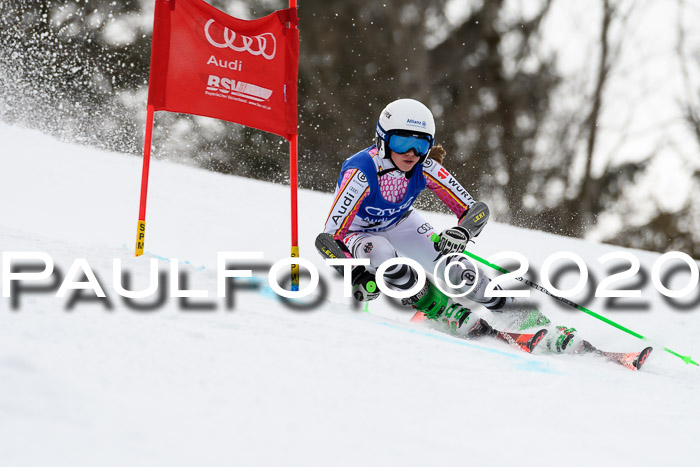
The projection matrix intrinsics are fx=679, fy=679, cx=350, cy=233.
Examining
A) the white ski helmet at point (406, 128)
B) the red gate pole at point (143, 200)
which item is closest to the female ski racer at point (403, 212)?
the white ski helmet at point (406, 128)

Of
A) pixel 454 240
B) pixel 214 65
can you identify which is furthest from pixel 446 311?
pixel 214 65

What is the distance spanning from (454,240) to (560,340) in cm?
73

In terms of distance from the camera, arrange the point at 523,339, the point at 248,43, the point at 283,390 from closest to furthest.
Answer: the point at 283,390 → the point at 523,339 → the point at 248,43

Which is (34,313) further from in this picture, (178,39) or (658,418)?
(178,39)

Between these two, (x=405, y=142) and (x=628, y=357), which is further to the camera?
(x=405, y=142)

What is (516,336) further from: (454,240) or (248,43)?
(248,43)

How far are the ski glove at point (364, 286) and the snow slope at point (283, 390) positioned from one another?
174 millimetres

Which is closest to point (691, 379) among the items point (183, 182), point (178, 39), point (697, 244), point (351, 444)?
point (351, 444)

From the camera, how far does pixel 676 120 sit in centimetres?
1625

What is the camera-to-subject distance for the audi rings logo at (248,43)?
12.6 feet

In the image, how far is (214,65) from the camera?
3826 mm

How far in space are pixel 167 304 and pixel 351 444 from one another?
124 centimetres

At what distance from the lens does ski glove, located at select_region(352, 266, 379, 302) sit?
3.43 m

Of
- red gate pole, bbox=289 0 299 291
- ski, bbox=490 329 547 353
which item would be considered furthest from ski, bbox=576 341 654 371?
red gate pole, bbox=289 0 299 291
